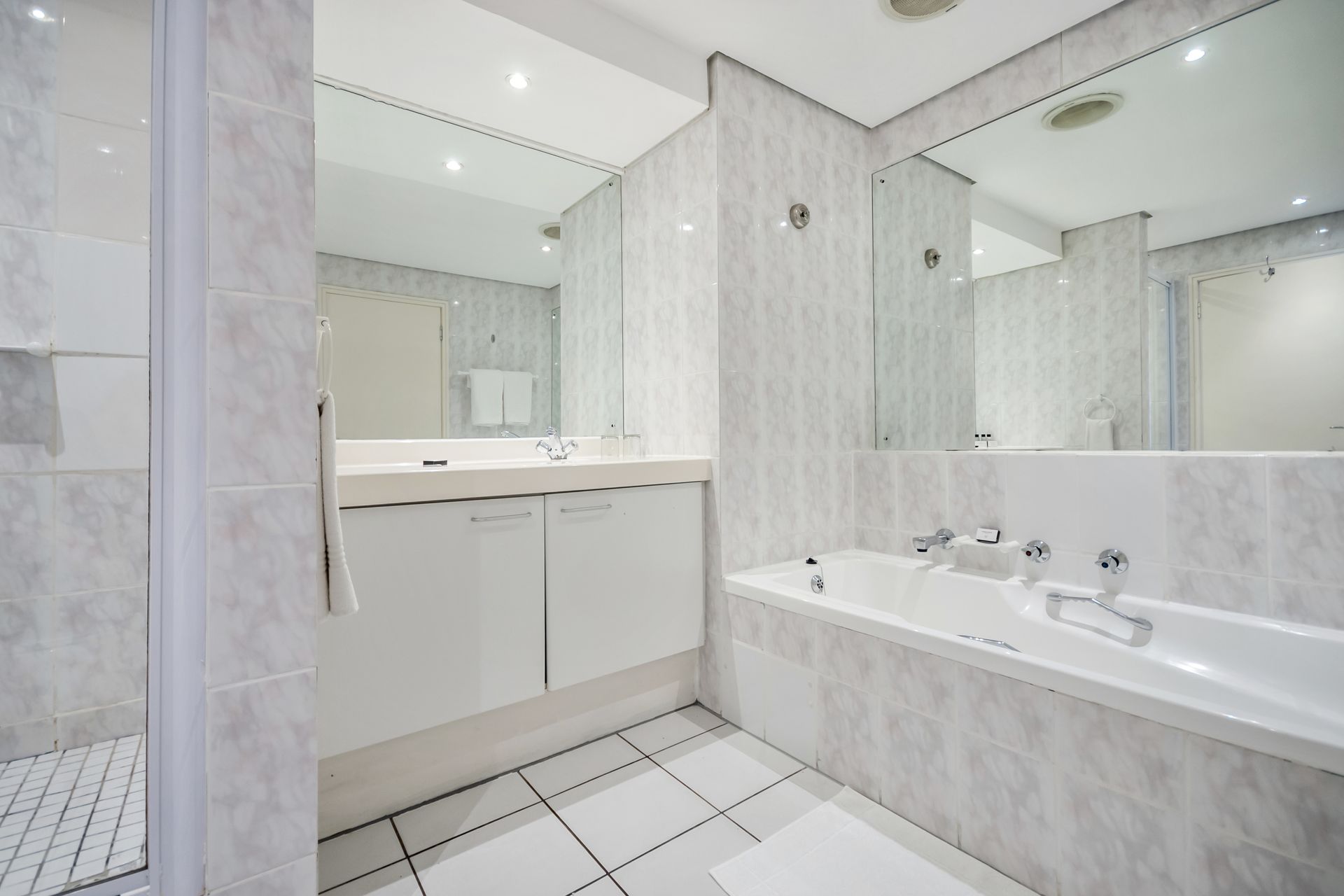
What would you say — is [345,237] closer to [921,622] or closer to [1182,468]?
[921,622]

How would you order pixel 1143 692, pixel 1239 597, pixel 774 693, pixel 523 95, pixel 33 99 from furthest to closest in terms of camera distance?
pixel 523 95 → pixel 774 693 → pixel 1239 597 → pixel 1143 692 → pixel 33 99

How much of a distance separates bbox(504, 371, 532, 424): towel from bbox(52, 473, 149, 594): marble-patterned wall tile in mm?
1395

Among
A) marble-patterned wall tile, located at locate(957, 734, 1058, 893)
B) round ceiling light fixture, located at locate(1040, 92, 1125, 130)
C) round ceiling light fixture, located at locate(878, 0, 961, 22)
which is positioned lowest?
marble-patterned wall tile, located at locate(957, 734, 1058, 893)

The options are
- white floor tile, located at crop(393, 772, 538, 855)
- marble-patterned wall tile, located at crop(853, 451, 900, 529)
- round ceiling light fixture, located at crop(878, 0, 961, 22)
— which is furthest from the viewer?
marble-patterned wall tile, located at crop(853, 451, 900, 529)

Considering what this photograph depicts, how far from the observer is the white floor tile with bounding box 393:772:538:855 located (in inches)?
58.5

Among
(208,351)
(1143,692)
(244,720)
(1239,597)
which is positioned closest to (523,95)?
(208,351)

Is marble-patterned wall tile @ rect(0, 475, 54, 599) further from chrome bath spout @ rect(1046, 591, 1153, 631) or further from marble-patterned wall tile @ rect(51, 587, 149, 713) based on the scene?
chrome bath spout @ rect(1046, 591, 1153, 631)

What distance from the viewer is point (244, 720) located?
96 centimetres

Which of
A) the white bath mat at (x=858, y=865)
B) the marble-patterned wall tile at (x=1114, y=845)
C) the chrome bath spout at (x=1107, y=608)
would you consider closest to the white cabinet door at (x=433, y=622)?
the white bath mat at (x=858, y=865)

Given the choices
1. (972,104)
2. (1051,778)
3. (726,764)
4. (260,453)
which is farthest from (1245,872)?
(972,104)

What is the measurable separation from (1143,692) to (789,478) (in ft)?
4.40

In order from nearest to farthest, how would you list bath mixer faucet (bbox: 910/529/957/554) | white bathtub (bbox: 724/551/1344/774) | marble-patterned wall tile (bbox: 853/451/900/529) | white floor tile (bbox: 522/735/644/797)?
white bathtub (bbox: 724/551/1344/774) → white floor tile (bbox: 522/735/644/797) → bath mixer faucet (bbox: 910/529/957/554) → marble-patterned wall tile (bbox: 853/451/900/529)

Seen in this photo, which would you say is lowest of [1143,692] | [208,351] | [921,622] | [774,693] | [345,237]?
[774,693]

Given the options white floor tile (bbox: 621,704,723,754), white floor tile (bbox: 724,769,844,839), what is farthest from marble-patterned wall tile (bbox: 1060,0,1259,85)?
white floor tile (bbox: 621,704,723,754)
